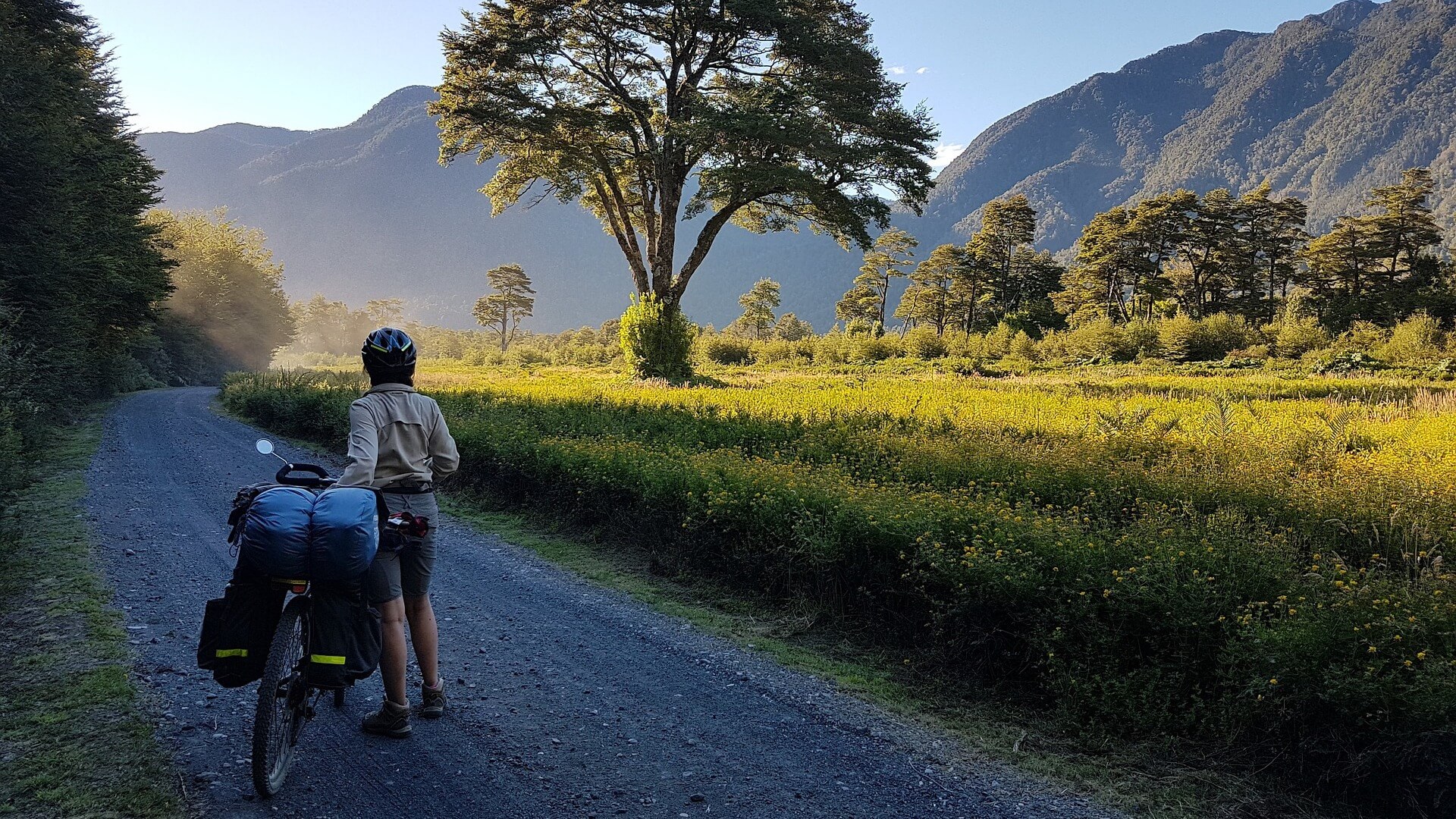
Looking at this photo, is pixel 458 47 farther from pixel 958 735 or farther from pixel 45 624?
pixel 958 735

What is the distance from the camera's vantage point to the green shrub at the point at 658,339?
25156 millimetres

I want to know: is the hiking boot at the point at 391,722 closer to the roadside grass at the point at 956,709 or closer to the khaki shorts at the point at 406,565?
the khaki shorts at the point at 406,565

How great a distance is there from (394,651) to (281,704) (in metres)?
0.53

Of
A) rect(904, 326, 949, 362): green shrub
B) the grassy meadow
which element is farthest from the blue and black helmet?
rect(904, 326, 949, 362): green shrub

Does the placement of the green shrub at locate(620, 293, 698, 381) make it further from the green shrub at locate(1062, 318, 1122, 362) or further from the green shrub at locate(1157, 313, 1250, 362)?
the green shrub at locate(1157, 313, 1250, 362)

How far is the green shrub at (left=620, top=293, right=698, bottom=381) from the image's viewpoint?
2516cm

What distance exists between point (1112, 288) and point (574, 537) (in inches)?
2488

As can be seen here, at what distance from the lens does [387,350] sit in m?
3.69

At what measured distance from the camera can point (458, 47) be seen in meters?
23.2

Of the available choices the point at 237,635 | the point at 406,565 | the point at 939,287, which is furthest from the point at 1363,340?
the point at 237,635

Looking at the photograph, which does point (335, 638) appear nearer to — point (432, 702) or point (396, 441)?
point (396, 441)

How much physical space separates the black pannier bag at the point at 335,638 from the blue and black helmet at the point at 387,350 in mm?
1119

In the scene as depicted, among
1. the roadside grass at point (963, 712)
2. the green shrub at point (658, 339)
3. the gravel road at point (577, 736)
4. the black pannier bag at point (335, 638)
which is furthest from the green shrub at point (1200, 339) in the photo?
the black pannier bag at point (335, 638)

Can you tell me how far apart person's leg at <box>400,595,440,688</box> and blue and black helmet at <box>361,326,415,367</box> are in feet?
4.01
